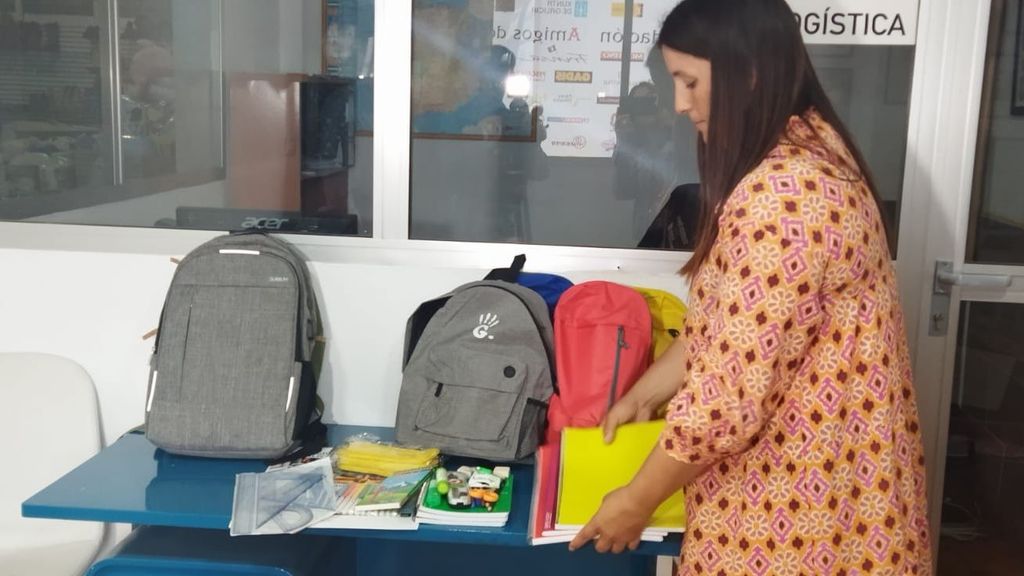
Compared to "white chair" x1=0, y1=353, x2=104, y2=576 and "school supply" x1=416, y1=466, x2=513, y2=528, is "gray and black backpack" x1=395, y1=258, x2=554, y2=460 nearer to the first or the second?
"school supply" x1=416, y1=466, x2=513, y2=528

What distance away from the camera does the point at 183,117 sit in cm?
241

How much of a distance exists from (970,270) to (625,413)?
0.96m

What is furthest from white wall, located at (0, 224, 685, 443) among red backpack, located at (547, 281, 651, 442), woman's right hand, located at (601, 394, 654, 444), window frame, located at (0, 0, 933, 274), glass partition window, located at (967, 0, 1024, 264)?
glass partition window, located at (967, 0, 1024, 264)

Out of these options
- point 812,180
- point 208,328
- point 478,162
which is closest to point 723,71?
point 812,180

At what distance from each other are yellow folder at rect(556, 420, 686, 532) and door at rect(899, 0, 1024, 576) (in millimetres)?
864

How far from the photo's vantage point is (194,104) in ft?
7.86

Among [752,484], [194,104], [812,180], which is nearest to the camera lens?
[812,180]

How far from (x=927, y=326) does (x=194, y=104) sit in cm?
182

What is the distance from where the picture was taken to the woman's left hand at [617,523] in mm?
1407

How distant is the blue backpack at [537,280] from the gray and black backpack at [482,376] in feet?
0.23

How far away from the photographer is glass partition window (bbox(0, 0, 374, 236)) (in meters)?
2.31

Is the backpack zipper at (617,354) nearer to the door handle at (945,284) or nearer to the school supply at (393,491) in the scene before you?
the school supply at (393,491)

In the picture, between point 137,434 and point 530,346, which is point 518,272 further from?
point 137,434

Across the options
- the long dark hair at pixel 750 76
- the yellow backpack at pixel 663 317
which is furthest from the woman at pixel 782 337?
the yellow backpack at pixel 663 317
